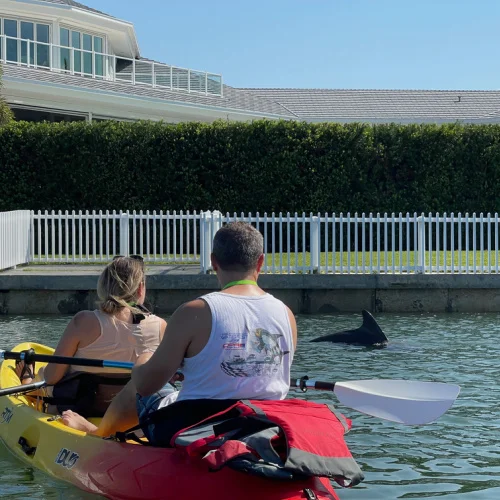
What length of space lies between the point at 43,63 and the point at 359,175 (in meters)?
11.4

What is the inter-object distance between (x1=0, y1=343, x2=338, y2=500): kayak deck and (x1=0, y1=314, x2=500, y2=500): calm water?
0.17 meters

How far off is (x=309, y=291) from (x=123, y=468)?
11106mm

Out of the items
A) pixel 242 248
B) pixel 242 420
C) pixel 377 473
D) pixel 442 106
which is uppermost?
pixel 442 106

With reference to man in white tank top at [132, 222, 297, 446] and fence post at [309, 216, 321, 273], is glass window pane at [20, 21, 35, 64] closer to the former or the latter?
fence post at [309, 216, 321, 273]

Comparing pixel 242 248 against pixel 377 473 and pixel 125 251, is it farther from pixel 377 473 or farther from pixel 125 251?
pixel 125 251

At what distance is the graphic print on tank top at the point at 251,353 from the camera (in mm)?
5023

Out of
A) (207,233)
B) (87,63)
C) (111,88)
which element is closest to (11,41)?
(87,63)

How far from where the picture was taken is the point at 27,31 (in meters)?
29.7

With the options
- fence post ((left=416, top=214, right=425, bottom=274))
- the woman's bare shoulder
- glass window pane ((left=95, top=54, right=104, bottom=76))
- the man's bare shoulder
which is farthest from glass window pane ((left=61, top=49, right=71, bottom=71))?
the man's bare shoulder

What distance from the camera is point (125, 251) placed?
1742 centimetres

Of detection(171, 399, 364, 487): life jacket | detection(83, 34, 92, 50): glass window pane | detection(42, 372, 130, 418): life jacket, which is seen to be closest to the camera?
detection(171, 399, 364, 487): life jacket

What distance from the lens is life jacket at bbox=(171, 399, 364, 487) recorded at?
4.73 m

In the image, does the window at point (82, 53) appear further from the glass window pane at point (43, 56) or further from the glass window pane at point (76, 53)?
the glass window pane at point (43, 56)

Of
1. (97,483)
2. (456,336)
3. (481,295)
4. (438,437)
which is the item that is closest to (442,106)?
(481,295)
